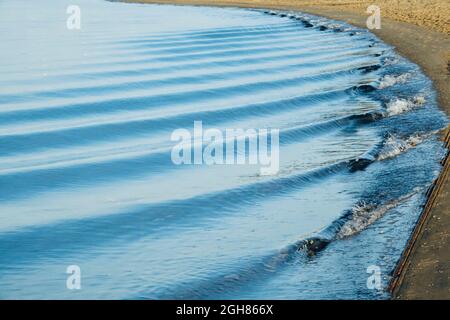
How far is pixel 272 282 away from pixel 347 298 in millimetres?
837

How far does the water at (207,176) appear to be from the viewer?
7.56m

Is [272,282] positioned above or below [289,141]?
below

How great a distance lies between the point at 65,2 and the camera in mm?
39938

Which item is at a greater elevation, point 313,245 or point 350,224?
point 350,224

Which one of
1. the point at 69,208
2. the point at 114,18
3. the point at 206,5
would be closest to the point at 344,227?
the point at 69,208

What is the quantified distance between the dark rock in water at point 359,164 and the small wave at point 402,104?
111 inches

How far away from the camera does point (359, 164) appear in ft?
35.8

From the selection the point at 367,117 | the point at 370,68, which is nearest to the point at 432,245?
the point at 367,117

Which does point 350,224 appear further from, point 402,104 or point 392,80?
point 392,80

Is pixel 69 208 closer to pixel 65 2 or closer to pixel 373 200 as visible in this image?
pixel 373 200
